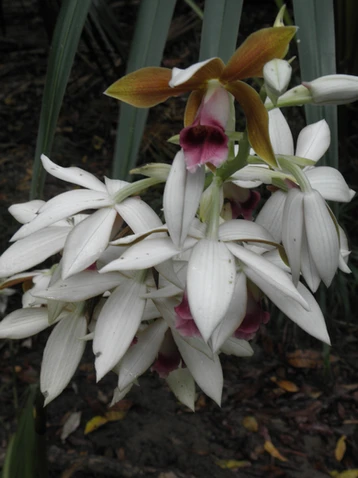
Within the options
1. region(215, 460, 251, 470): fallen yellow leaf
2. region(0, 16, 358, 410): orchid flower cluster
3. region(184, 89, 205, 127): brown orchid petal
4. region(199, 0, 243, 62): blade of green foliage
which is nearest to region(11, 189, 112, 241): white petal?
region(0, 16, 358, 410): orchid flower cluster

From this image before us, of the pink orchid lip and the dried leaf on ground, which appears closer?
the pink orchid lip

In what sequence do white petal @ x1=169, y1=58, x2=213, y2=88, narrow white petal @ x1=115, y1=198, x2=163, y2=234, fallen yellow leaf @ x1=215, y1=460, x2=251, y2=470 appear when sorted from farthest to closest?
fallen yellow leaf @ x1=215, y1=460, x2=251, y2=470 → narrow white petal @ x1=115, y1=198, x2=163, y2=234 → white petal @ x1=169, y1=58, x2=213, y2=88

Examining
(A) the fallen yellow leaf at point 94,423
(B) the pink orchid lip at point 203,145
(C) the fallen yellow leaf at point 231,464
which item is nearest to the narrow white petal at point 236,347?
(B) the pink orchid lip at point 203,145

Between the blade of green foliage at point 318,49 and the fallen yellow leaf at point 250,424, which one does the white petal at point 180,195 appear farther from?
the fallen yellow leaf at point 250,424

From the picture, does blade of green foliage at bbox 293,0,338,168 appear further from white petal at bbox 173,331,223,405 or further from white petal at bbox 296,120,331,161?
white petal at bbox 173,331,223,405

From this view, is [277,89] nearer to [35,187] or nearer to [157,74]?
→ [157,74]

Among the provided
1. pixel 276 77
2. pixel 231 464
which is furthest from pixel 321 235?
pixel 231 464

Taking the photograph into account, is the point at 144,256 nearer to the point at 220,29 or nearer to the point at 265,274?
the point at 265,274
